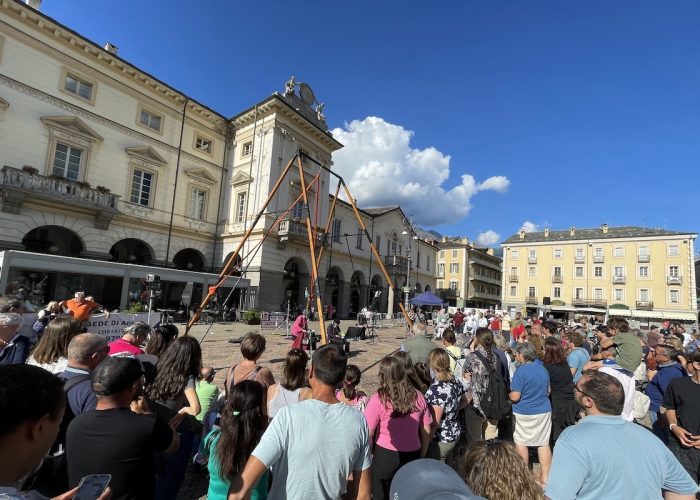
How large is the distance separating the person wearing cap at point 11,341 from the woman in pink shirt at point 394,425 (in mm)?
3825

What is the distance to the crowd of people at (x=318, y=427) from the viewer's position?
55.7 inches

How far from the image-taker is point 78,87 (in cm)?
1991

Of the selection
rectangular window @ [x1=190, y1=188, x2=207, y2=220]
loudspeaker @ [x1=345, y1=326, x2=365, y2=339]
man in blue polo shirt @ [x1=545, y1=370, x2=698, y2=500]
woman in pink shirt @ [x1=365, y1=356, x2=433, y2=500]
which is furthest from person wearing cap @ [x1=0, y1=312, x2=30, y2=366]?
rectangular window @ [x1=190, y1=188, x2=207, y2=220]

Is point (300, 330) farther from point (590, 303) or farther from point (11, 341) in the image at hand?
point (590, 303)

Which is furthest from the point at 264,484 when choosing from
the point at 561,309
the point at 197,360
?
the point at 561,309

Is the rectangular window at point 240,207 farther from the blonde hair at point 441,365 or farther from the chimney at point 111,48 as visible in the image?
the blonde hair at point 441,365

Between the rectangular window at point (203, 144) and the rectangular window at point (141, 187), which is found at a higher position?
the rectangular window at point (203, 144)

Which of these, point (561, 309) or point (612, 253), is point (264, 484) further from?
point (612, 253)

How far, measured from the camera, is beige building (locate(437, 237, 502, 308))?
61500 mm

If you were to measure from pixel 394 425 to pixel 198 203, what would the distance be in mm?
25959

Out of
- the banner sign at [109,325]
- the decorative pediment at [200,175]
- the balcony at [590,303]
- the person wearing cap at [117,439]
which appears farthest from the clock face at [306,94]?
the balcony at [590,303]

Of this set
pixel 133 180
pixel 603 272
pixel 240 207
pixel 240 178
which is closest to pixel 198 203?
pixel 240 207

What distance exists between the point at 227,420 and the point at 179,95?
2707 cm

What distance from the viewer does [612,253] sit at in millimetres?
49000
